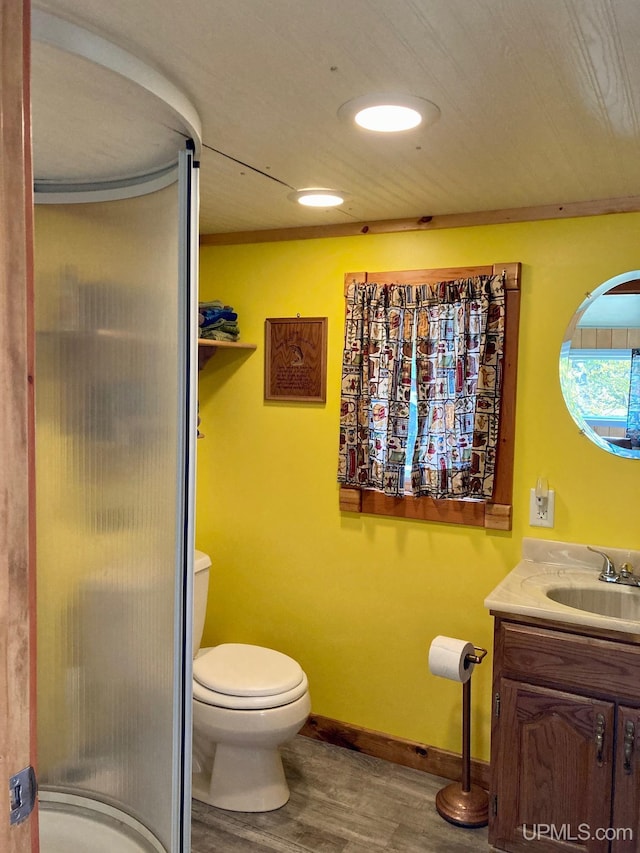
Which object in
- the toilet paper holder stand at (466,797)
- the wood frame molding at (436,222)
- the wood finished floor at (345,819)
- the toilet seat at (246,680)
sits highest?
the wood frame molding at (436,222)

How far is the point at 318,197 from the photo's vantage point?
250 centimetres

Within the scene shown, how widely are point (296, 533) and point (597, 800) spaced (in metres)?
1.54

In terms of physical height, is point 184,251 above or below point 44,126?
below

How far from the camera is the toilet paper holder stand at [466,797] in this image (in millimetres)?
2500

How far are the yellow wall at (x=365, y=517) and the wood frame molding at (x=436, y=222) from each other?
0.11 ft

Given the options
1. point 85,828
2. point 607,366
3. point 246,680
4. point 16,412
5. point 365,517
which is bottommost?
point 85,828

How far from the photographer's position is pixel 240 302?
10.7 ft

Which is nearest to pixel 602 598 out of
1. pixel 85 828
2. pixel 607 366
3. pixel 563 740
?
pixel 563 740

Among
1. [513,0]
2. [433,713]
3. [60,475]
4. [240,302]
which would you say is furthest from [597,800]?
[240,302]

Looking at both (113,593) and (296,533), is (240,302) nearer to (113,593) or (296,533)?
(296,533)

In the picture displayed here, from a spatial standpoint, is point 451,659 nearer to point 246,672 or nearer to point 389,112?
point 246,672

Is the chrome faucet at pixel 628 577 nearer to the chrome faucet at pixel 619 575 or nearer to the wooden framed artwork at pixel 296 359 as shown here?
the chrome faucet at pixel 619 575

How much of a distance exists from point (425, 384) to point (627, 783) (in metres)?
1.48

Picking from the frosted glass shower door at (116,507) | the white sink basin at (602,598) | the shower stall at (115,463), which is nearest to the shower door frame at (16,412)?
the shower stall at (115,463)
